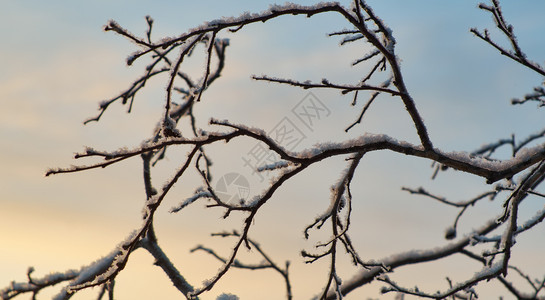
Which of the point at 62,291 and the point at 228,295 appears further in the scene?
the point at 62,291

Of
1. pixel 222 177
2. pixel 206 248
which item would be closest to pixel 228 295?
pixel 222 177

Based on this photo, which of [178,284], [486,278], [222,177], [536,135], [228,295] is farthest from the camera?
[536,135]

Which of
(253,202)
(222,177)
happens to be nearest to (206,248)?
(222,177)

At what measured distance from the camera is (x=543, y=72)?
80.7 inches

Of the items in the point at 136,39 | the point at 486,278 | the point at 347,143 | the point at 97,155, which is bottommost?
the point at 486,278

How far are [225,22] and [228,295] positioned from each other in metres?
1.51

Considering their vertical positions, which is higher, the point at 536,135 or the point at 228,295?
the point at 536,135

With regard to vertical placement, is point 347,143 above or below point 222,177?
below

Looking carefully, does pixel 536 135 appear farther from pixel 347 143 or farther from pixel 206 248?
pixel 347 143

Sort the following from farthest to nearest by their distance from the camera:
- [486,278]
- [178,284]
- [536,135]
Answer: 1. [536,135]
2. [178,284]
3. [486,278]

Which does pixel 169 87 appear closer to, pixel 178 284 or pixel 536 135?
pixel 178 284

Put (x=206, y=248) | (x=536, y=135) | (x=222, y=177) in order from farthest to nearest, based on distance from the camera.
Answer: (x=536, y=135) → (x=206, y=248) → (x=222, y=177)

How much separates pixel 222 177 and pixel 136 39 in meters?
1.27

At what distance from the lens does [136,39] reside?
2.05 meters
